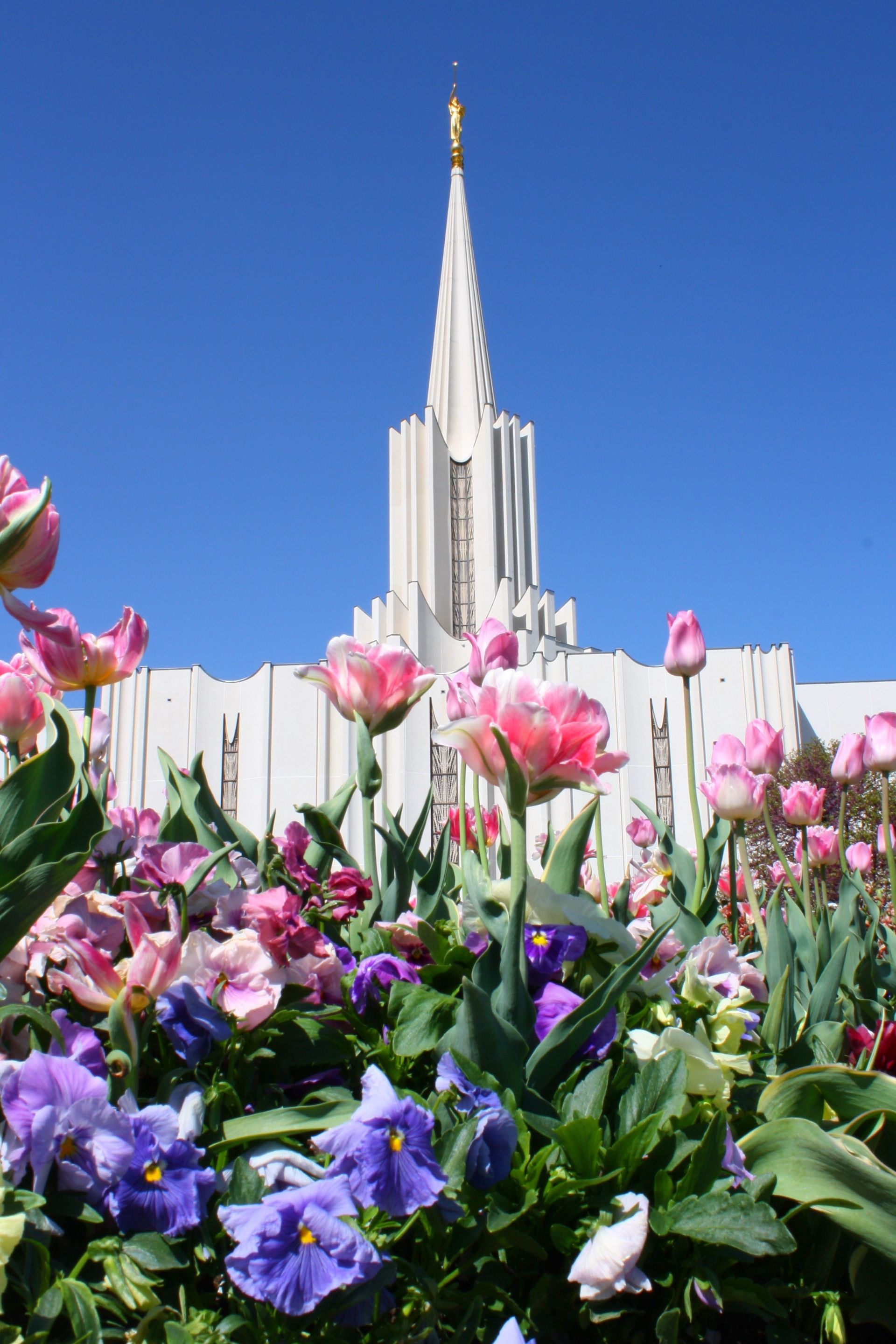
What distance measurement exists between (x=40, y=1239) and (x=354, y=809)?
26034mm

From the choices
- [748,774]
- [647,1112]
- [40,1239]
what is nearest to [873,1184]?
[647,1112]

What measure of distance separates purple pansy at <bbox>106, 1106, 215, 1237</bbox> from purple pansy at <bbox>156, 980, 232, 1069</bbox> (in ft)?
0.29

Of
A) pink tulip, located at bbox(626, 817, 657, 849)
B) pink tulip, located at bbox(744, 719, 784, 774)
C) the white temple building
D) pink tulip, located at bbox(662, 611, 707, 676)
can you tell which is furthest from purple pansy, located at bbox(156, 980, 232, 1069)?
the white temple building

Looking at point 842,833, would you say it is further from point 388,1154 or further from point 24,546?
point 24,546

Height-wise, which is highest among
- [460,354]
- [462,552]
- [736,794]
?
[460,354]

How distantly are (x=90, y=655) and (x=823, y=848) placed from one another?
2.28 m

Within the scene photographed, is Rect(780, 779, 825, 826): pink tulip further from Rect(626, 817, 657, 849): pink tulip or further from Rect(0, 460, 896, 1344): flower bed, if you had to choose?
Rect(626, 817, 657, 849): pink tulip

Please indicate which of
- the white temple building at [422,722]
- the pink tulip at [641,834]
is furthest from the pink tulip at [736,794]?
the white temple building at [422,722]

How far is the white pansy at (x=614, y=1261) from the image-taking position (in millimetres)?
883

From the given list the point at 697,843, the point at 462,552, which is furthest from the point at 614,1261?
the point at 462,552

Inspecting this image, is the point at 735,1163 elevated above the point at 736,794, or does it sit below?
below

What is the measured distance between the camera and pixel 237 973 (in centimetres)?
110

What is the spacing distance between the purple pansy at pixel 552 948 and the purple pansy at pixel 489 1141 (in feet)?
0.78

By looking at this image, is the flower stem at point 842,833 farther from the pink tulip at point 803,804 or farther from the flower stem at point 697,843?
the flower stem at point 697,843
